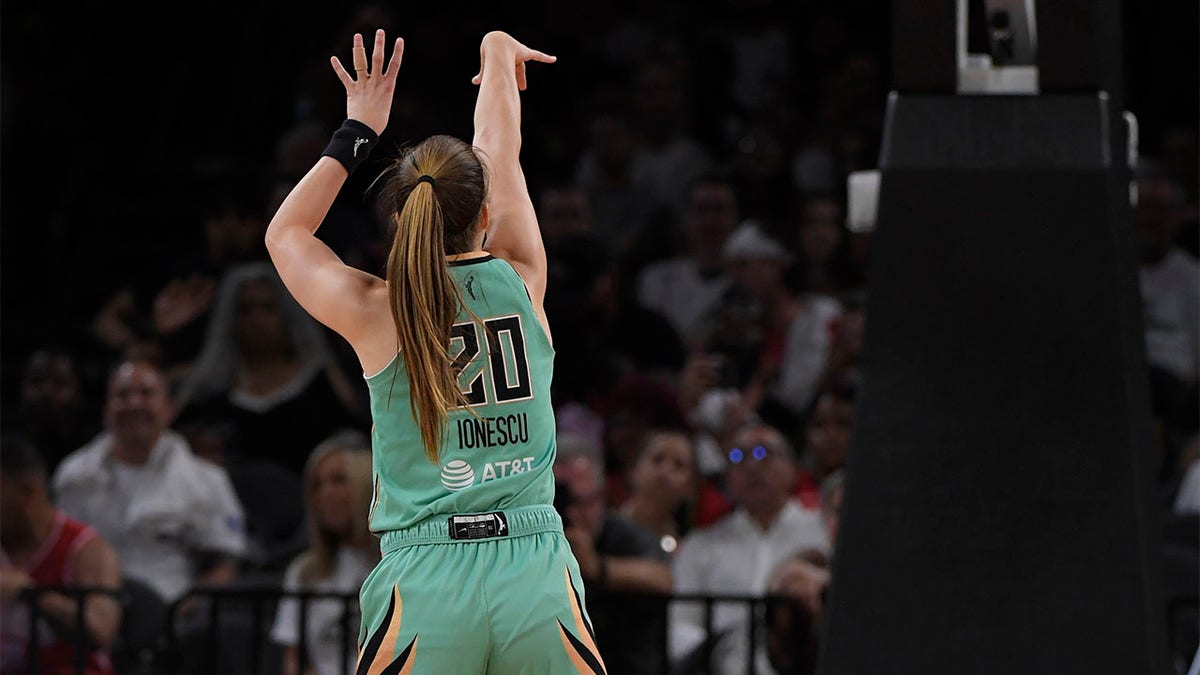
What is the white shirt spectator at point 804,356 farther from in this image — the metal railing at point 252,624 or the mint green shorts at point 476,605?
the mint green shorts at point 476,605

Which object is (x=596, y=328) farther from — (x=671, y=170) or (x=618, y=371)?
(x=671, y=170)

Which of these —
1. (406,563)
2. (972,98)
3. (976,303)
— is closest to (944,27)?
(972,98)

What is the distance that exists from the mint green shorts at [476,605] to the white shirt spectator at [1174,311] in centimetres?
531

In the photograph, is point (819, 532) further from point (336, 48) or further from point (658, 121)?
point (336, 48)

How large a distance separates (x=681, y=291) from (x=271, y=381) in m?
2.34

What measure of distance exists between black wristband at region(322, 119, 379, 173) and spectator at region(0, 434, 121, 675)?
131 inches

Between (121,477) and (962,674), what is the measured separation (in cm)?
494

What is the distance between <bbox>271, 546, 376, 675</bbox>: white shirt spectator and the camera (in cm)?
697

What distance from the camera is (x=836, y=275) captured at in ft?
30.4

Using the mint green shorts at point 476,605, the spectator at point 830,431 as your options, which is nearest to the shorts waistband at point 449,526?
the mint green shorts at point 476,605

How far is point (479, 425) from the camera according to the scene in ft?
12.1

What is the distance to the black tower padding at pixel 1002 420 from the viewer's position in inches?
146

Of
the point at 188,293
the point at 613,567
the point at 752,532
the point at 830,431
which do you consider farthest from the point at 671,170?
the point at 613,567

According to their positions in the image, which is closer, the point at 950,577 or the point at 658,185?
the point at 950,577
